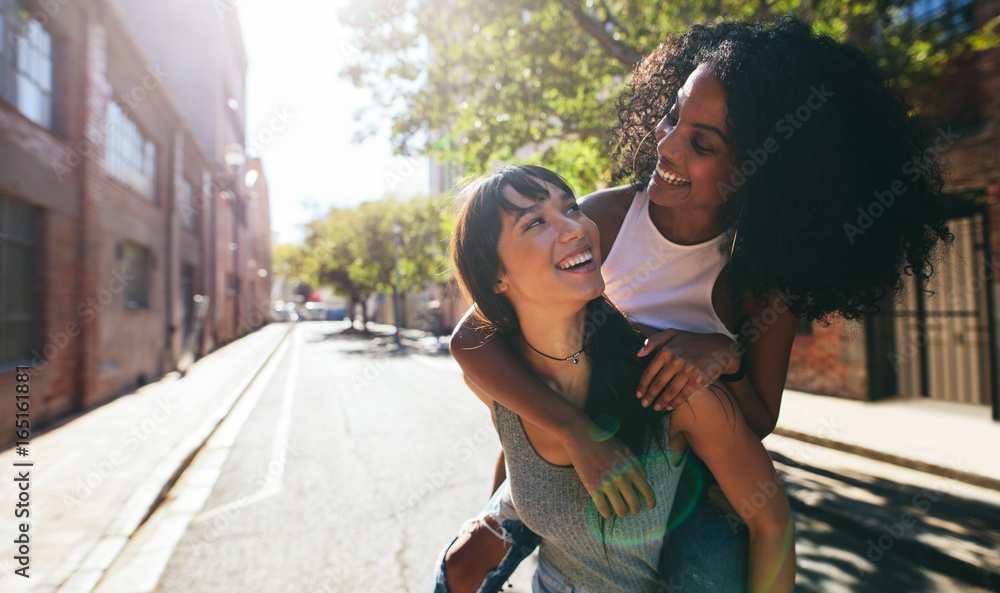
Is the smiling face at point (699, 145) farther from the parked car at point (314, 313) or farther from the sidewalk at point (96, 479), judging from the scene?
the parked car at point (314, 313)

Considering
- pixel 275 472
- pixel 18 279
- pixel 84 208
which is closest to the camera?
pixel 275 472

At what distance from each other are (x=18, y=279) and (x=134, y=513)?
4485mm

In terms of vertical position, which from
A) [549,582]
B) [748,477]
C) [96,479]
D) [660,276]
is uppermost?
[660,276]

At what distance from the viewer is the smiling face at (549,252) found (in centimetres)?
141

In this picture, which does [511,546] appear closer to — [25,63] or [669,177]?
[669,177]

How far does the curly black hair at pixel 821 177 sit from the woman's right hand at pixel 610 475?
0.64m

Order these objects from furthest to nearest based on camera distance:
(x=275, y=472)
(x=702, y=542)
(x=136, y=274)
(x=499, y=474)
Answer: (x=136, y=274)
(x=275, y=472)
(x=499, y=474)
(x=702, y=542)

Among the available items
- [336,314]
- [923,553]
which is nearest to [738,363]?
[923,553]

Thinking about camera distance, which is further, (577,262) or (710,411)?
(577,262)

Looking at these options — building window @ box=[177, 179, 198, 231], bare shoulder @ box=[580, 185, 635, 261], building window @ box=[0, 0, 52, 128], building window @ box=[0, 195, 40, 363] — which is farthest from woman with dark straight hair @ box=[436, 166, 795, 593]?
building window @ box=[177, 179, 198, 231]

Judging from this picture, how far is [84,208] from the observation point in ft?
25.3

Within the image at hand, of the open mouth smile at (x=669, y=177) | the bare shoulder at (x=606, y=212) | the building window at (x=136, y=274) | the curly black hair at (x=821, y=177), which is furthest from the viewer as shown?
the building window at (x=136, y=274)

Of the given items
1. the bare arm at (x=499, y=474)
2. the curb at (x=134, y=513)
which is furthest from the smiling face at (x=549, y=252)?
the curb at (x=134, y=513)

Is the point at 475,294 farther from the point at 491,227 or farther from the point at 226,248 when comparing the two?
the point at 226,248
